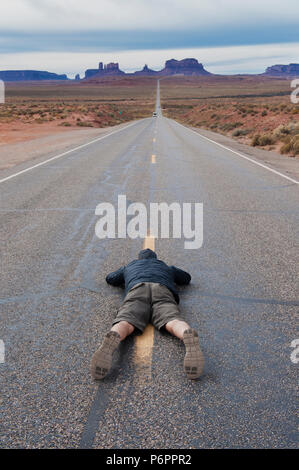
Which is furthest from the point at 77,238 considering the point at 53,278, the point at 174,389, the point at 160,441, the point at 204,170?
the point at 204,170

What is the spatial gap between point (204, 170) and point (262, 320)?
10114 millimetres

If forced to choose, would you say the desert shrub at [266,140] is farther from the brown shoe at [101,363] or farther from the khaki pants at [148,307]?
the brown shoe at [101,363]

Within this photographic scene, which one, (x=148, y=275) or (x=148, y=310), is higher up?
(x=148, y=275)

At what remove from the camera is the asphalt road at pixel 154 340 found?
9.21 ft

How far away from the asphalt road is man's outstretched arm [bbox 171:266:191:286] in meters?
0.12

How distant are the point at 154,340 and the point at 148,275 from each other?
29.9 inches

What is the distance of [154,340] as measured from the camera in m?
3.89

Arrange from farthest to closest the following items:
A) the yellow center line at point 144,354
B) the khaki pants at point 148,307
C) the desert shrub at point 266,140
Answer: the desert shrub at point 266,140, the khaki pants at point 148,307, the yellow center line at point 144,354

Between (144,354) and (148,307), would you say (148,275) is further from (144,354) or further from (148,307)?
(144,354)

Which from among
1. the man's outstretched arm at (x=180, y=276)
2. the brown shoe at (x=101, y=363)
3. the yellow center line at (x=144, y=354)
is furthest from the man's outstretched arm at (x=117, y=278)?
the brown shoe at (x=101, y=363)

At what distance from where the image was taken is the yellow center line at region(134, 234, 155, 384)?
3.35 metres

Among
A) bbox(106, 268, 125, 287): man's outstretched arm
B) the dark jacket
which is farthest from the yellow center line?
bbox(106, 268, 125, 287): man's outstretched arm

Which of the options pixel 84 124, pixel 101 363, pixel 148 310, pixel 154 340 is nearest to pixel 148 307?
pixel 148 310
